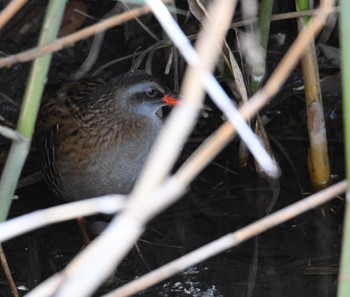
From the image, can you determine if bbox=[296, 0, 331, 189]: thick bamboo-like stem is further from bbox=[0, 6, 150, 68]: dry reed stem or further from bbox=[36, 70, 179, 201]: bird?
bbox=[0, 6, 150, 68]: dry reed stem

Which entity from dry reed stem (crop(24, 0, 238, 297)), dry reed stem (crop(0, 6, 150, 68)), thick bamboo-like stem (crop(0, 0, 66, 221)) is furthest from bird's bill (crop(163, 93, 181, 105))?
dry reed stem (crop(24, 0, 238, 297))

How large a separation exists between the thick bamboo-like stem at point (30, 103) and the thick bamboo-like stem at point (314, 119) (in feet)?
4.95

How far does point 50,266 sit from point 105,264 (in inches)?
85.3

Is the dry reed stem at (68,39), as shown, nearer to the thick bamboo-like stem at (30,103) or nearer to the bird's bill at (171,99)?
the thick bamboo-like stem at (30,103)

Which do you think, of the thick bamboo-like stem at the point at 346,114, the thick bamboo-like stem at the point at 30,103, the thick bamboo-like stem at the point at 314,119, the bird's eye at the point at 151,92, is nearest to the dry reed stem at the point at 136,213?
the thick bamboo-like stem at the point at 346,114

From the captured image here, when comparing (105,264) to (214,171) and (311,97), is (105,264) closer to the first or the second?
(311,97)

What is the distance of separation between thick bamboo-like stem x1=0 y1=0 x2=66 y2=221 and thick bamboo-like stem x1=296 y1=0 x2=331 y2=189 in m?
Result: 1.51

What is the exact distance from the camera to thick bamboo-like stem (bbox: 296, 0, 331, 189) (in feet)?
10.9

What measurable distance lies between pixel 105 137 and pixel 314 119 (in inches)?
33.9

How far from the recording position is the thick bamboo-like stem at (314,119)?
3.33 meters

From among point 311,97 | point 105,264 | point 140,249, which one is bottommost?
point 140,249

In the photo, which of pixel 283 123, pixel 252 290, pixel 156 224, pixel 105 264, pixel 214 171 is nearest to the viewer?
pixel 105 264

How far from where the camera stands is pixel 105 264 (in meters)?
1.26

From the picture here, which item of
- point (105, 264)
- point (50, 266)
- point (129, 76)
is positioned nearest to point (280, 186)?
point (129, 76)
